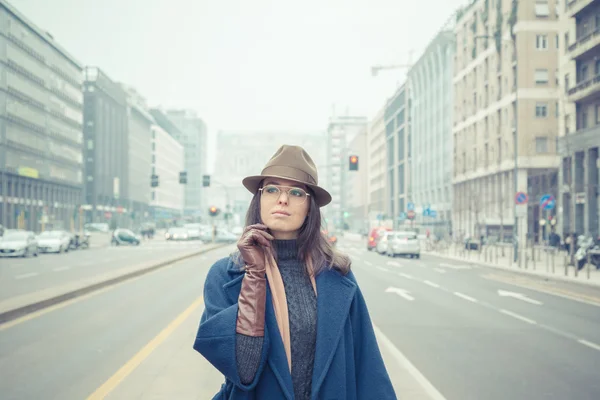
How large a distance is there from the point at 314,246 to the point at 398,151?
362ft

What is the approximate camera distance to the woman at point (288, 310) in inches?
99.5

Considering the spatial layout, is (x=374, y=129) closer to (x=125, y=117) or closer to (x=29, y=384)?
(x=125, y=117)

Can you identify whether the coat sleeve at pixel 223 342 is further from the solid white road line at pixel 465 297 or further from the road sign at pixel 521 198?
the road sign at pixel 521 198

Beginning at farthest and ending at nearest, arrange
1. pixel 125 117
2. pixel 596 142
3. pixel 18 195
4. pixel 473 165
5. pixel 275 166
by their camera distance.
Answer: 1. pixel 125 117
2. pixel 18 195
3. pixel 473 165
4. pixel 596 142
5. pixel 275 166

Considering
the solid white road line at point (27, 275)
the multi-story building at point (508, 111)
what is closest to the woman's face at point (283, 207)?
the solid white road line at point (27, 275)

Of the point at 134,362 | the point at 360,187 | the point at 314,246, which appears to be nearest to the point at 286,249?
the point at 314,246

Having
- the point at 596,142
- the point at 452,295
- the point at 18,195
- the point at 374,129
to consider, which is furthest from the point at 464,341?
the point at 374,129

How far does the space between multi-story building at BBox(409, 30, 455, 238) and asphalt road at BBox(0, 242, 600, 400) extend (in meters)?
55.8

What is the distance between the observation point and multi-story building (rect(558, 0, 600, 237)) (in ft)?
135

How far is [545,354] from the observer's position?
343 inches

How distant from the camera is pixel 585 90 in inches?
1628

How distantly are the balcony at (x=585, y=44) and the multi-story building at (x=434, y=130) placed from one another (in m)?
28.9

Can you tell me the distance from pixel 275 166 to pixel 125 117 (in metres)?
127

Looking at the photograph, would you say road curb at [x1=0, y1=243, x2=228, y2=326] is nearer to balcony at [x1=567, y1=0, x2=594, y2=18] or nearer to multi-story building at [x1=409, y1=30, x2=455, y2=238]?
balcony at [x1=567, y1=0, x2=594, y2=18]
